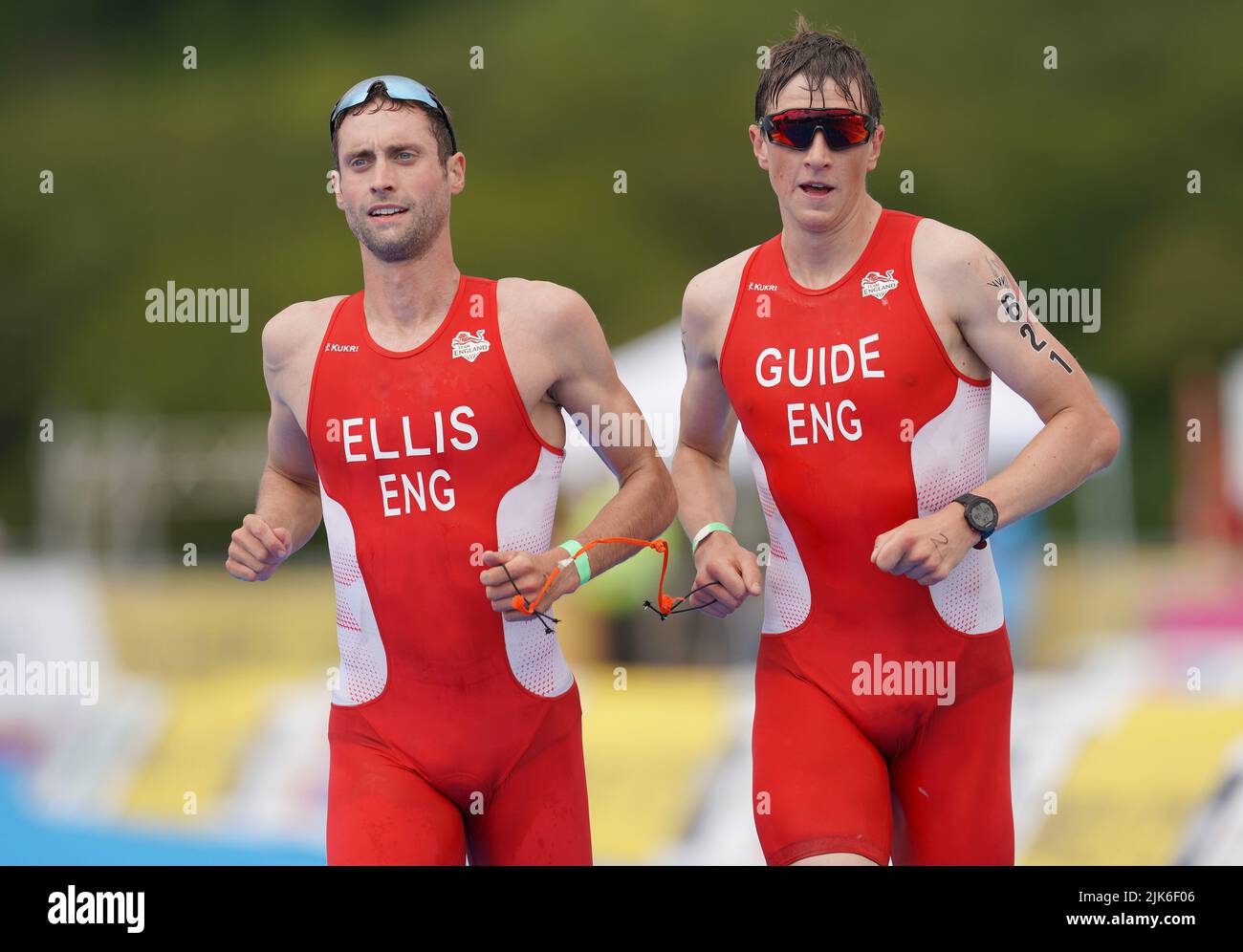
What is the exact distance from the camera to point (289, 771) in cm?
1270

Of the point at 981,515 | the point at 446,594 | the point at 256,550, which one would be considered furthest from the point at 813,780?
the point at 256,550

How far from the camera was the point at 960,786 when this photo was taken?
Result: 5551 millimetres

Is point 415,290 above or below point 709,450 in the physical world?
above

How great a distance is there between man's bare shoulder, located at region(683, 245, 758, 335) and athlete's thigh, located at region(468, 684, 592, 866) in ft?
3.97

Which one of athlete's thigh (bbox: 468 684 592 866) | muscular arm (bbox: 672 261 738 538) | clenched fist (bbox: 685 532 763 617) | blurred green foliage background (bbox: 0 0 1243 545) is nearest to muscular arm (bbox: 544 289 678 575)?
muscular arm (bbox: 672 261 738 538)

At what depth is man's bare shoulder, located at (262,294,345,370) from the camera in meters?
5.70

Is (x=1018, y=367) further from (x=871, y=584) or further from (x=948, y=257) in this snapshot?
(x=871, y=584)

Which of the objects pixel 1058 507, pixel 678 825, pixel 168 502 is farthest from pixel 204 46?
pixel 678 825

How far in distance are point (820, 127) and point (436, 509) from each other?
1.54 meters

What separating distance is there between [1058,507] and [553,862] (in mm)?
24338

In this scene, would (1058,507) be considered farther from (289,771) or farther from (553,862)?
(553,862)

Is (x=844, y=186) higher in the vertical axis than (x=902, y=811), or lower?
higher

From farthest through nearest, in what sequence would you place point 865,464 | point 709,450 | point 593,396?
point 709,450 → point 593,396 → point 865,464
